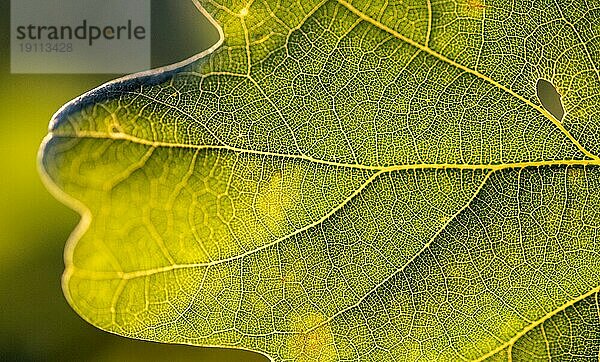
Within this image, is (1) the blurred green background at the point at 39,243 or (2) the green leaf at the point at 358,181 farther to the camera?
(1) the blurred green background at the point at 39,243

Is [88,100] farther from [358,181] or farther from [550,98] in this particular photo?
[550,98]

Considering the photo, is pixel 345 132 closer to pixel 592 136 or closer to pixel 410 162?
pixel 410 162

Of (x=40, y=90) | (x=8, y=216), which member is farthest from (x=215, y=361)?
(x=40, y=90)

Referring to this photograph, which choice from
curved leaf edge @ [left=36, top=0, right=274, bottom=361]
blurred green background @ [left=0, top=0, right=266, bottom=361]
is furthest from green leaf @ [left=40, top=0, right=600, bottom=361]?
blurred green background @ [left=0, top=0, right=266, bottom=361]

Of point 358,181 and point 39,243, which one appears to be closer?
point 358,181

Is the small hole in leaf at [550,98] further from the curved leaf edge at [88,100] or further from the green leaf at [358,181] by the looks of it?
the curved leaf edge at [88,100]

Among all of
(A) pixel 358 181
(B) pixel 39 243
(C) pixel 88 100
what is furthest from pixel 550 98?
(B) pixel 39 243

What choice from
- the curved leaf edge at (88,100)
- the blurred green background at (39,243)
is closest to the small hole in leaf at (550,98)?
the curved leaf edge at (88,100)
